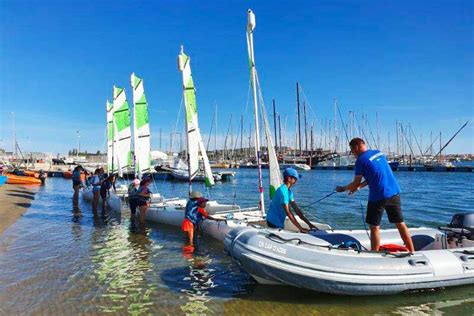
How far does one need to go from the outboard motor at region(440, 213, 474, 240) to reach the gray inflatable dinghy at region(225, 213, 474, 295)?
39.0 inches

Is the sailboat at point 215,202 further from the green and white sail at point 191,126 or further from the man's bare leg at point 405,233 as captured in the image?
the man's bare leg at point 405,233

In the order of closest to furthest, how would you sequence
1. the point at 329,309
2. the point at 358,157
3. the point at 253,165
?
1. the point at 329,309
2. the point at 358,157
3. the point at 253,165

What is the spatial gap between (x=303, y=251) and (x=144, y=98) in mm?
16773

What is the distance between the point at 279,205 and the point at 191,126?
825 centimetres

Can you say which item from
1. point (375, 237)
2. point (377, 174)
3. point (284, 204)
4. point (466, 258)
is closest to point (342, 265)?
point (375, 237)

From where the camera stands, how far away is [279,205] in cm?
792

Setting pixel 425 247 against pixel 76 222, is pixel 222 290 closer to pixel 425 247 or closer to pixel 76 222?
pixel 425 247

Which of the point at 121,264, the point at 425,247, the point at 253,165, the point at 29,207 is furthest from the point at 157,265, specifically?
the point at 253,165

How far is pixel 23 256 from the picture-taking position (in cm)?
953

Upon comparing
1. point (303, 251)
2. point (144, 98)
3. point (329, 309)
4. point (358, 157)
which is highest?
point (144, 98)

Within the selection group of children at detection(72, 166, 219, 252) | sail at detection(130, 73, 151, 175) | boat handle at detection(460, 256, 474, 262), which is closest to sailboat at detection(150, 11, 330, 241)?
group of children at detection(72, 166, 219, 252)

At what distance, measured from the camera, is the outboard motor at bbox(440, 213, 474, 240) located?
26.4 ft

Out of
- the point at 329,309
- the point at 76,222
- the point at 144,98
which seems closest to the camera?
the point at 329,309

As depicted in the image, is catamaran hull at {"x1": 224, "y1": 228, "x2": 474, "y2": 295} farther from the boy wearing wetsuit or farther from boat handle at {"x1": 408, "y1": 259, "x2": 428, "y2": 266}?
the boy wearing wetsuit
